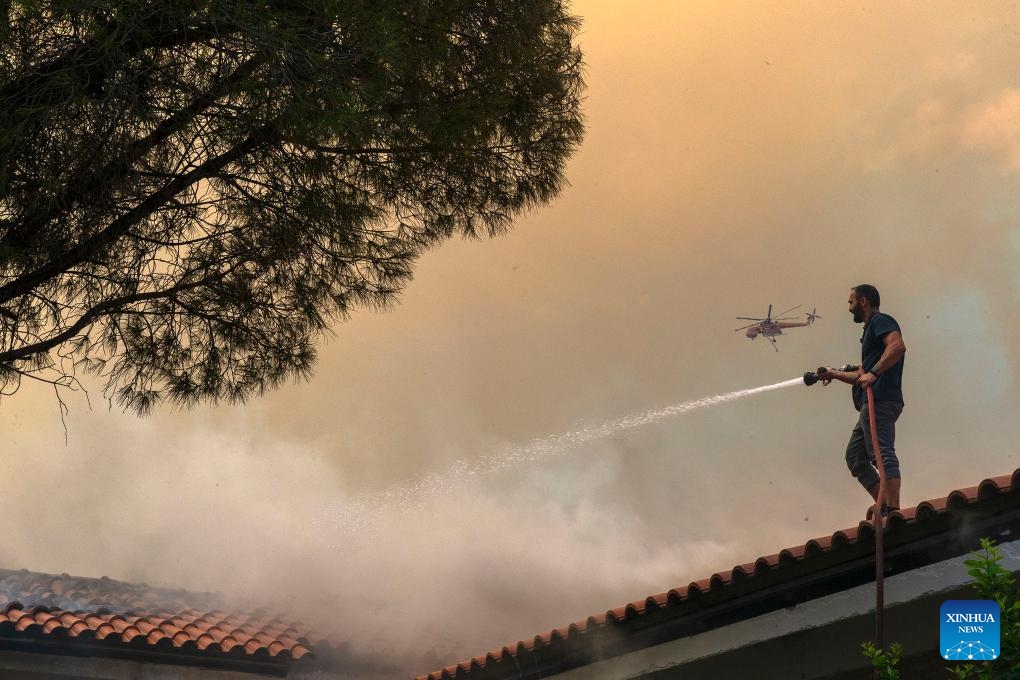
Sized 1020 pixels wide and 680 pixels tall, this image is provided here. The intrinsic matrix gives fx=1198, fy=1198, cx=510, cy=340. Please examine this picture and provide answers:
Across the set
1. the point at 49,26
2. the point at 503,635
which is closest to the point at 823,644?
the point at 49,26

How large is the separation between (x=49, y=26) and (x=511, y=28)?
3175 millimetres

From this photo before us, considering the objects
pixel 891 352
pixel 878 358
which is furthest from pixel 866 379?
pixel 878 358

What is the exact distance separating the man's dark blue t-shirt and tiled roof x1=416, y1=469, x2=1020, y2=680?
1.42 m

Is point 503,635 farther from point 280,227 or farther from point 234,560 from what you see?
point 280,227

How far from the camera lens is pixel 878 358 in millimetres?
8305

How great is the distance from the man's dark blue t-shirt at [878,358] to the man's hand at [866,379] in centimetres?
6

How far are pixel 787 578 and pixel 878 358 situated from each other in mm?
1821

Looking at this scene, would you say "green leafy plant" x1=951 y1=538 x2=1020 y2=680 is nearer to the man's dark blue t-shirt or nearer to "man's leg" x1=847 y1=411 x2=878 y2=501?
the man's dark blue t-shirt

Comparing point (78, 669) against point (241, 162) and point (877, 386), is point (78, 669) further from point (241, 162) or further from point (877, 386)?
point (877, 386)

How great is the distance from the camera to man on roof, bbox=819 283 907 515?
8078 mm

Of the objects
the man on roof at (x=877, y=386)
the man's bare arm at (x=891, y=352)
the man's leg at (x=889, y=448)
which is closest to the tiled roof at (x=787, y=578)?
the man on roof at (x=877, y=386)

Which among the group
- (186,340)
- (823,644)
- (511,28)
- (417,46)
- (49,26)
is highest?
(511,28)

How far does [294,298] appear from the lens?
8.88 metres

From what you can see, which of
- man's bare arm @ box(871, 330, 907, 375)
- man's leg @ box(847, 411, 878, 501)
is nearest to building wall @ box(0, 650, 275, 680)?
man's leg @ box(847, 411, 878, 501)
